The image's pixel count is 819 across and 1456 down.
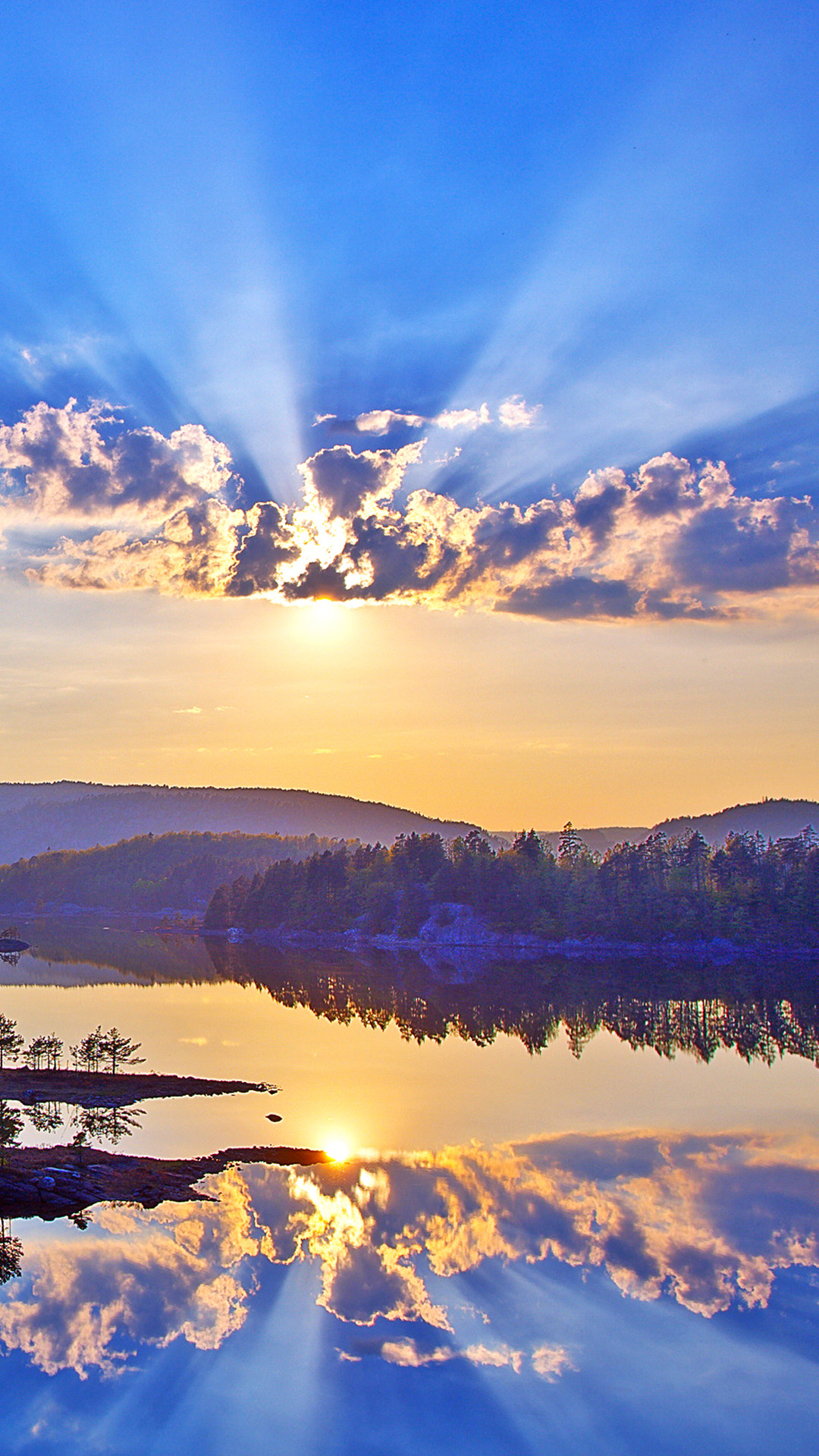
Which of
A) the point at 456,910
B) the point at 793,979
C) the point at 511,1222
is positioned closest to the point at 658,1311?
the point at 511,1222

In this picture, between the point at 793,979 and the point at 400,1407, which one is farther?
the point at 793,979

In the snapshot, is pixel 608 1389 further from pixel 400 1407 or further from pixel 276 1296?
pixel 276 1296

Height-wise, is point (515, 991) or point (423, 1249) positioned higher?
point (423, 1249)

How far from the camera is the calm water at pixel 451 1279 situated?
23.0m

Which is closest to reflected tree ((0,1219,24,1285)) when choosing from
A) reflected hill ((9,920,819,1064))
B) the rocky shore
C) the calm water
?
the calm water

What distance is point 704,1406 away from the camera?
77.3ft

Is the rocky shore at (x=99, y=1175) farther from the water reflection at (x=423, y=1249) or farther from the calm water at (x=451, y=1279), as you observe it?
the calm water at (x=451, y=1279)

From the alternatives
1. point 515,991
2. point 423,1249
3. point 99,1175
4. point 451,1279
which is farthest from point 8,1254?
point 515,991

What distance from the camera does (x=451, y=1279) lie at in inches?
1234

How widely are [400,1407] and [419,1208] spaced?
1488 centimetres

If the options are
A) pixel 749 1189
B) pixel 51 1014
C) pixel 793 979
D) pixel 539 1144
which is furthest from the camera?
pixel 793 979

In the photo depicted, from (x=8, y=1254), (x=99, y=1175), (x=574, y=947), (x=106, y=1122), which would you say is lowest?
(x=106, y=1122)

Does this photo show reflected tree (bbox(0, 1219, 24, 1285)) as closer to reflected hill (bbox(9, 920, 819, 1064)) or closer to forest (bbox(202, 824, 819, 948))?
reflected hill (bbox(9, 920, 819, 1064))

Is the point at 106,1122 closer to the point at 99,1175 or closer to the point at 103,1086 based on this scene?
the point at 103,1086
